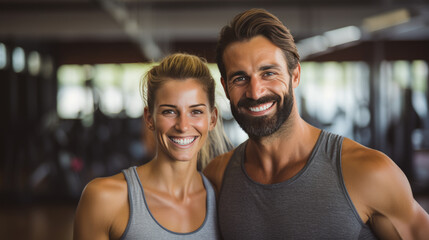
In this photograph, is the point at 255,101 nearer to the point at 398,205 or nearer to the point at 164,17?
the point at 398,205

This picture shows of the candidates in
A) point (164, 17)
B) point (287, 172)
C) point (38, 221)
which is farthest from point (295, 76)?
point (164, 17)

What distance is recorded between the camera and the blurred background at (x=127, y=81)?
5602 millimetres

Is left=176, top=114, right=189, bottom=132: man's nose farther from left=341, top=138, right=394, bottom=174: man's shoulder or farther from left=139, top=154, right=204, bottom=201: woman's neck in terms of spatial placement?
left=341, top=138, right=394, bottom=174: man's shoulder

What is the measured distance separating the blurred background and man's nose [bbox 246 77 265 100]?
1.24ft

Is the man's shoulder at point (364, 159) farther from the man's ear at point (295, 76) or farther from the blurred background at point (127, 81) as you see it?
the blurred background at point (127, 81)

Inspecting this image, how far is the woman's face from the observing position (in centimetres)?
152

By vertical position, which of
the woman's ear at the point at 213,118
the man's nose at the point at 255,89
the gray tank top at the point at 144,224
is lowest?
the gray tank top at the point at 144,224

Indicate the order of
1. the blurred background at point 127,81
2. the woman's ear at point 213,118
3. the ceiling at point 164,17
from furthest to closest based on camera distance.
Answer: the ceiling at point 164,17
the blurred background at point 127,81
the woman's ear at point 213,118

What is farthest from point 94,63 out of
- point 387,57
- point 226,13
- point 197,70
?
point 197,70

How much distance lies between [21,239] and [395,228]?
12.4 ft

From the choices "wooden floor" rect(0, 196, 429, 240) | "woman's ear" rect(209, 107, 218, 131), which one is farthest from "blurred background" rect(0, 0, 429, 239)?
"woman's ear" rect(209, 107, 218, 131)

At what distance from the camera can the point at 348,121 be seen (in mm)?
9945

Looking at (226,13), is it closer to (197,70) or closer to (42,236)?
(42,236)

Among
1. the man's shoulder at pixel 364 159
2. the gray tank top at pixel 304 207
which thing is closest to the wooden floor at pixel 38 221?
the gray tank top at pixel 304 207
